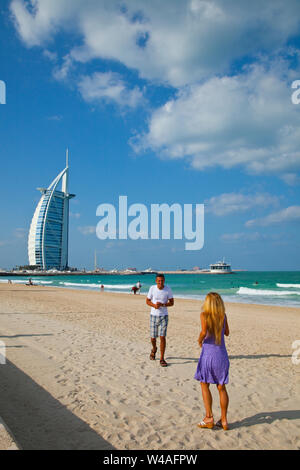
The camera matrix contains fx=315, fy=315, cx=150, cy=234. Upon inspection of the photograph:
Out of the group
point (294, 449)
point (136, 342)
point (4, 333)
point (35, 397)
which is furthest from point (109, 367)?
point (4, 333)

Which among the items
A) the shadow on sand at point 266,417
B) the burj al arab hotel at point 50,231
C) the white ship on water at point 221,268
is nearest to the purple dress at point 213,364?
the shadow on sand at point 266,417

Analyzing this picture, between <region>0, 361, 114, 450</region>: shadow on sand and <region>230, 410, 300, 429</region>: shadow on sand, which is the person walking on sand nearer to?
<region>230, 410, 300, 429</region>: shadow on sand

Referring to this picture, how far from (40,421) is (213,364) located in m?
2.27

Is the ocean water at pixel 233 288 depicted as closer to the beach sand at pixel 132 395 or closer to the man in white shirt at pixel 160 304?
the beach sand at pixel 132 395

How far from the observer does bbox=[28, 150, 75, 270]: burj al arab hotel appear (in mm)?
137375

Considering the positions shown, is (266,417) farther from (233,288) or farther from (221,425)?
(233,288)

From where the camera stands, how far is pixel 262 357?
24.9 ft

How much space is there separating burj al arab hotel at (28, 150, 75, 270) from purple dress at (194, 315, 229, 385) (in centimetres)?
13965

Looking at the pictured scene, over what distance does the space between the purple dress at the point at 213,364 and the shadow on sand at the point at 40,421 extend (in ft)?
4.34

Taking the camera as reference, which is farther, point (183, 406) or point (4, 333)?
point (4, 333)

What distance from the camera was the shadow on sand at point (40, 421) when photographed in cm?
345

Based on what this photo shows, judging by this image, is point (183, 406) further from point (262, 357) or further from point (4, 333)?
point (4, 333)
